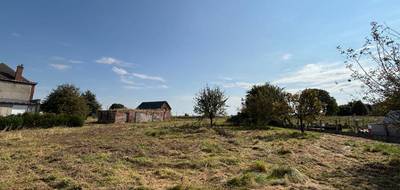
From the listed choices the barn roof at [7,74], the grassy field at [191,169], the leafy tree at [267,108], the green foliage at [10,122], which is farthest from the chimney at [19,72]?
the grassy field at [191,169]

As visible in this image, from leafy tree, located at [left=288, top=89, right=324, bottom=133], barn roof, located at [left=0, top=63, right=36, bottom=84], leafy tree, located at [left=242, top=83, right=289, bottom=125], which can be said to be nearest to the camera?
leafy tree, located at [left=288, top=89, right=324, bottom=133]

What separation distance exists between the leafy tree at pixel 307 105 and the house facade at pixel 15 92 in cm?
3254

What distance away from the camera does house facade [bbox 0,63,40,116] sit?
115 feet

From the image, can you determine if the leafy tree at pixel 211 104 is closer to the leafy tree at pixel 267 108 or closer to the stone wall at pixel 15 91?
the leafy tree at pixel 267 108

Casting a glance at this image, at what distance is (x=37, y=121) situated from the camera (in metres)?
25.2

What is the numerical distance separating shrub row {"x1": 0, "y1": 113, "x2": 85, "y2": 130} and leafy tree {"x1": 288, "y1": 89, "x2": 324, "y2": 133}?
67.0 ft

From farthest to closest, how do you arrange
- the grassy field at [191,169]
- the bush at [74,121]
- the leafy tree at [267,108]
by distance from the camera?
the bush at [74,121], the leafy tree at [267,108], the grassy field at [191,169]

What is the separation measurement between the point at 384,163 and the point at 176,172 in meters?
7.33

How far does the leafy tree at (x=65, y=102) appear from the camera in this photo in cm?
3606

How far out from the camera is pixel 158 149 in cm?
1155

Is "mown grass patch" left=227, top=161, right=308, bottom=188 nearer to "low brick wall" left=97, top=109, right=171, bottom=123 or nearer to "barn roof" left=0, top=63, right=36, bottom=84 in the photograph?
"low brick wall" left=97, top=109, right=171, bottom=123

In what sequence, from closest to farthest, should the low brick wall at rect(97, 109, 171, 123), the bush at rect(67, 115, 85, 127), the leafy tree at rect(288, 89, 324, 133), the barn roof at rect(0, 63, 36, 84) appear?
the leafy tree at rect(288, 89, 324, 133) < the bush at rect(67, 115, 85, 127) < the barn roof at rect(0, 63, 36, 84) < the low brick wall at rect(97, 109, 171, 123)

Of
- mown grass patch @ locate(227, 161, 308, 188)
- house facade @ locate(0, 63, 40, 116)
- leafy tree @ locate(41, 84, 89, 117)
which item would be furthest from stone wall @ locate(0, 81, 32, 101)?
mown grass patch @ locate(227, 161, 308, 188)

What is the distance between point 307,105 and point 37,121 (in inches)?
888
